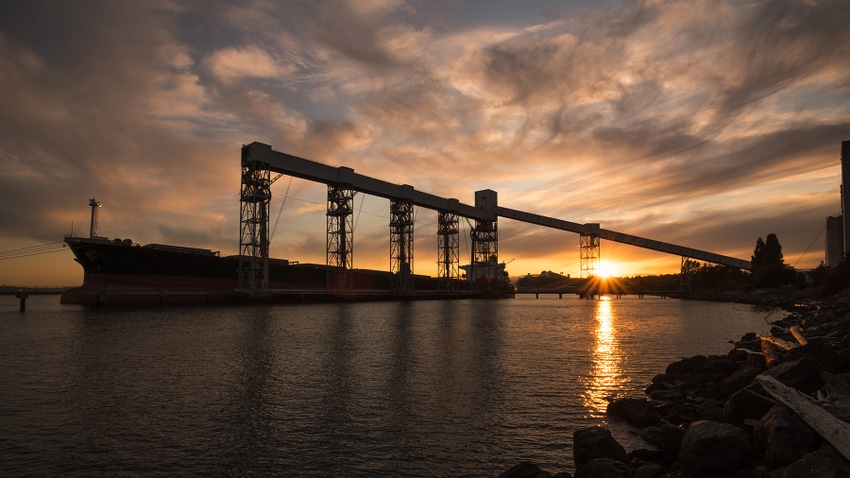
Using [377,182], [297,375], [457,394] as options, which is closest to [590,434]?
[457,394]

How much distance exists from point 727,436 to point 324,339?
78.3 ft

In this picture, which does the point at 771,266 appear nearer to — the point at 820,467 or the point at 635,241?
the point at 635,241

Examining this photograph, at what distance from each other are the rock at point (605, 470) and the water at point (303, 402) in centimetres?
146

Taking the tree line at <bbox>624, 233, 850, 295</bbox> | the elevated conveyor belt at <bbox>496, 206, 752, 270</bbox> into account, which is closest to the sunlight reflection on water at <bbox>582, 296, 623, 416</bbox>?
the tree line at <bbox>624, 233, 850, 295</bbox>

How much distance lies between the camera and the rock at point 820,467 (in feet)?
20.1

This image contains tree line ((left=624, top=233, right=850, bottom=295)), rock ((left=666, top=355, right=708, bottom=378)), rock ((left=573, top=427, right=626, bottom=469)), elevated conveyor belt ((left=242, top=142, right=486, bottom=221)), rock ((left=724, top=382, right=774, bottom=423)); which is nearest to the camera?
rock ((left=573, top=427, right=626, bottom=469))

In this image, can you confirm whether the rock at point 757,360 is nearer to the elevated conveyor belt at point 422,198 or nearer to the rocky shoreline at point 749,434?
the rocky shoreline at point 749,434

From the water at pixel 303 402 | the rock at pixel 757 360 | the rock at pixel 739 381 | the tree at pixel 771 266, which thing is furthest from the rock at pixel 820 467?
the tree at pixel 771 266

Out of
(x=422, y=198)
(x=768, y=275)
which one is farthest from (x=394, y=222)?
(x=768, y=275)

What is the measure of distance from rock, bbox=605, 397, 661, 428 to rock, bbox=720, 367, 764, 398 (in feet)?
6.58

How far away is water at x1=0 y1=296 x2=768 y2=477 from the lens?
388 inches

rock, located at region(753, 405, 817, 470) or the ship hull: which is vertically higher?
the ship hull

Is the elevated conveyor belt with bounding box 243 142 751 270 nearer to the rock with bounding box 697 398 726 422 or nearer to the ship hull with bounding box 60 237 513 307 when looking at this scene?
the ship hull with bounding box 60 237 513 307

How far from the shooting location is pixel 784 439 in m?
7.94
